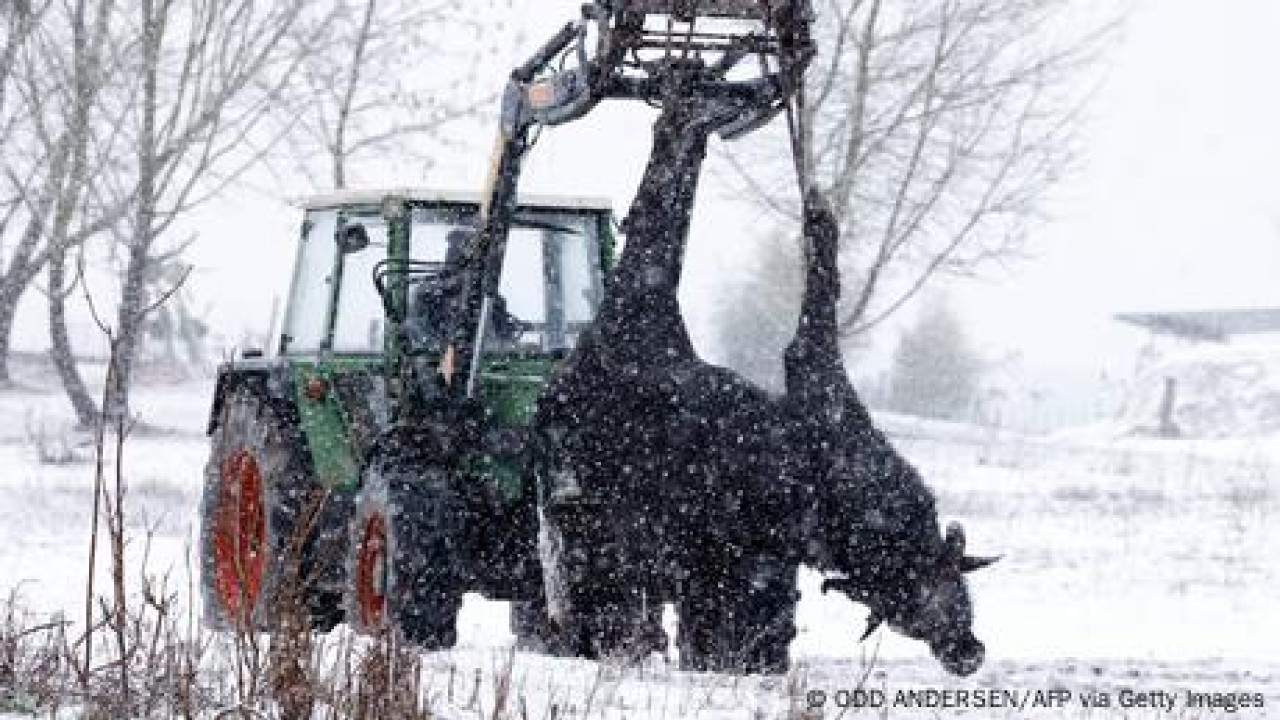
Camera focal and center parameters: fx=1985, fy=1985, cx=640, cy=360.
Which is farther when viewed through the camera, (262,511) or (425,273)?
(262,511)

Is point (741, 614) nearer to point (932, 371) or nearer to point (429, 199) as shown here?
point (429, 199)

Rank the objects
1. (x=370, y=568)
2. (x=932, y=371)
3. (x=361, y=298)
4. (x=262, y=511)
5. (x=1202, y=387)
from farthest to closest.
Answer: (x=932, y=371) → (x=1202, y=387) → (x=262, y=511) → (x=361, y=298) → (x=370, y=568)

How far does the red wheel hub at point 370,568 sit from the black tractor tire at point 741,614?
130cm

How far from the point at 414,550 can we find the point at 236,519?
2.09 metres

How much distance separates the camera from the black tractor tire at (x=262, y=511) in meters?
8.73

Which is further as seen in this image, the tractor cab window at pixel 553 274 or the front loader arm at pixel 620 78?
the tractor cab window at pixel 553 274

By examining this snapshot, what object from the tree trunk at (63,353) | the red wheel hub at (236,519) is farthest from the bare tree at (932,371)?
the red wheel hub at (236,519)

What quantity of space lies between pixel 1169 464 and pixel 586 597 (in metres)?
24.0

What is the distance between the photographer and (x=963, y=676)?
23.3 ft

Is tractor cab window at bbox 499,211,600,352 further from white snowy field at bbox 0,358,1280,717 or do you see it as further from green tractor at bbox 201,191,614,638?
white snowy field at bbox 0,358,1280,717

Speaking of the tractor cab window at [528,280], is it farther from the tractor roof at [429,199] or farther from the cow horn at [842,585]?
the cow horn at [842,585]

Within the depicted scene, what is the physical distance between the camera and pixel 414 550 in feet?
24.7

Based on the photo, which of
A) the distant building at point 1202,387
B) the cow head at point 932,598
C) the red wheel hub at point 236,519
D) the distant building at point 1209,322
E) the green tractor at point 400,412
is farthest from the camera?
the distant building at point 1209,322

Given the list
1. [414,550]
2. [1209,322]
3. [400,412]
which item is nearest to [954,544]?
[414,550]
